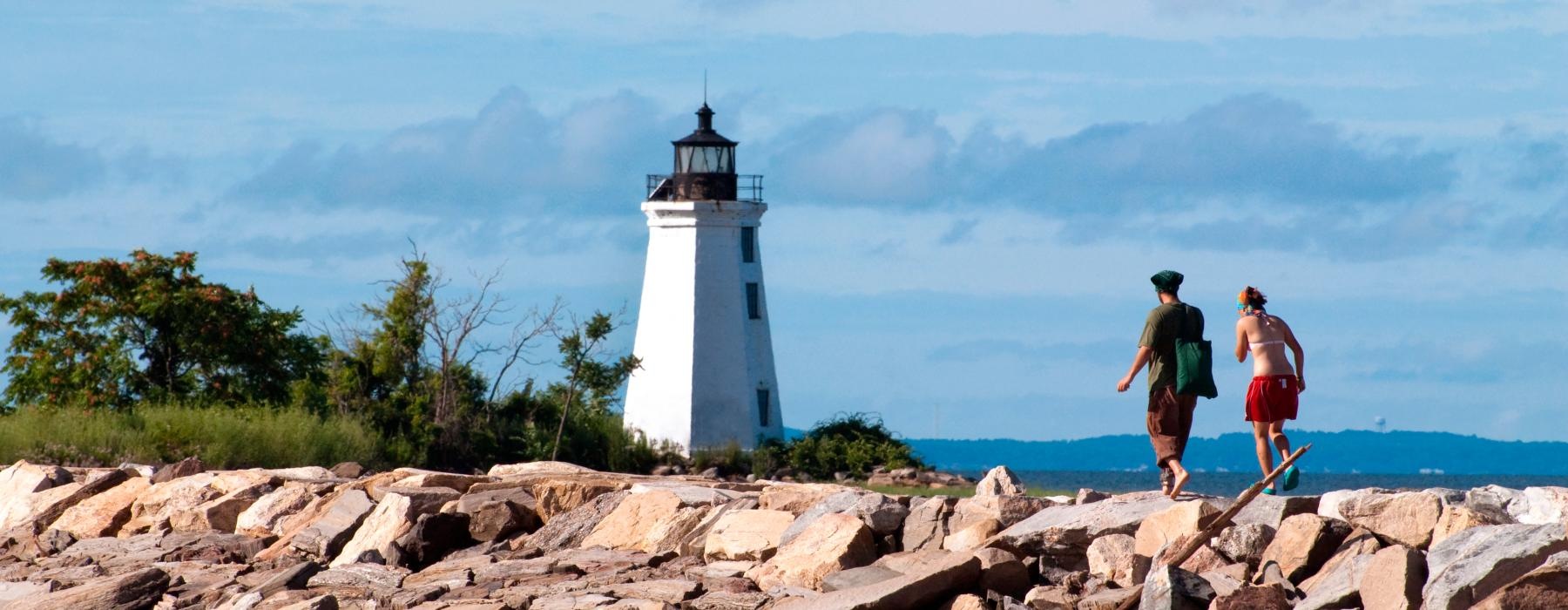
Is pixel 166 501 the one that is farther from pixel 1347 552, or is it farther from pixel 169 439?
pixel 1347 552

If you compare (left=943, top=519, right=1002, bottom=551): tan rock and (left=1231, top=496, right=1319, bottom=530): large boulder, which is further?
(left=943, top=519, right=1002, bottom=551): tan rock

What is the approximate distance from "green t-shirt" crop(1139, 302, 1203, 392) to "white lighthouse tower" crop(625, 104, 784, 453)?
80.3ft

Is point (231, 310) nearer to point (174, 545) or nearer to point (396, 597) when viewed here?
point (174, 545)

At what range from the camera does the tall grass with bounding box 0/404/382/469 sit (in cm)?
2248

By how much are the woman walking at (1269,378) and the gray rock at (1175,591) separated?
2585mm

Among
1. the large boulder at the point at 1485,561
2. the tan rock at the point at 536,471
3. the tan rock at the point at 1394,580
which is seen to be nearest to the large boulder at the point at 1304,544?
the tan rock at the point at 1394,580

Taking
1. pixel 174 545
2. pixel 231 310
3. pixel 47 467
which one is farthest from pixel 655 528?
pixel 231 310

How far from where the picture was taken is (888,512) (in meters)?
10.6

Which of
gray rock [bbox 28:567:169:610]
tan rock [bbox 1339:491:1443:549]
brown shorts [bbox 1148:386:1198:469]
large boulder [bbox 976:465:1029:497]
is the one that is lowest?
gray rock [bbox 28:567:169:610]

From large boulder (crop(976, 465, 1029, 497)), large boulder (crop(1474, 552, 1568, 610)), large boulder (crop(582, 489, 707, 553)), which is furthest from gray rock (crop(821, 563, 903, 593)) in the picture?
large boulder (crop(1474, 552, 1568, 610))

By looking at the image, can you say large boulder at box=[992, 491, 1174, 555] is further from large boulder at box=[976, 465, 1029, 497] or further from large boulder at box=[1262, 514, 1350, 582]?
large boulder at box=[976, 465, 1029, 497]

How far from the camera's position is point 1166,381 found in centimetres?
1127

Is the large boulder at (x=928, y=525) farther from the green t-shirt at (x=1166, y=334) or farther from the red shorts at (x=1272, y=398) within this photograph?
the red shorts at (x=1272, y=398)

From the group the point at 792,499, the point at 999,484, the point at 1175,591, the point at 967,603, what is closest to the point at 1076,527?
the point at 967,603
